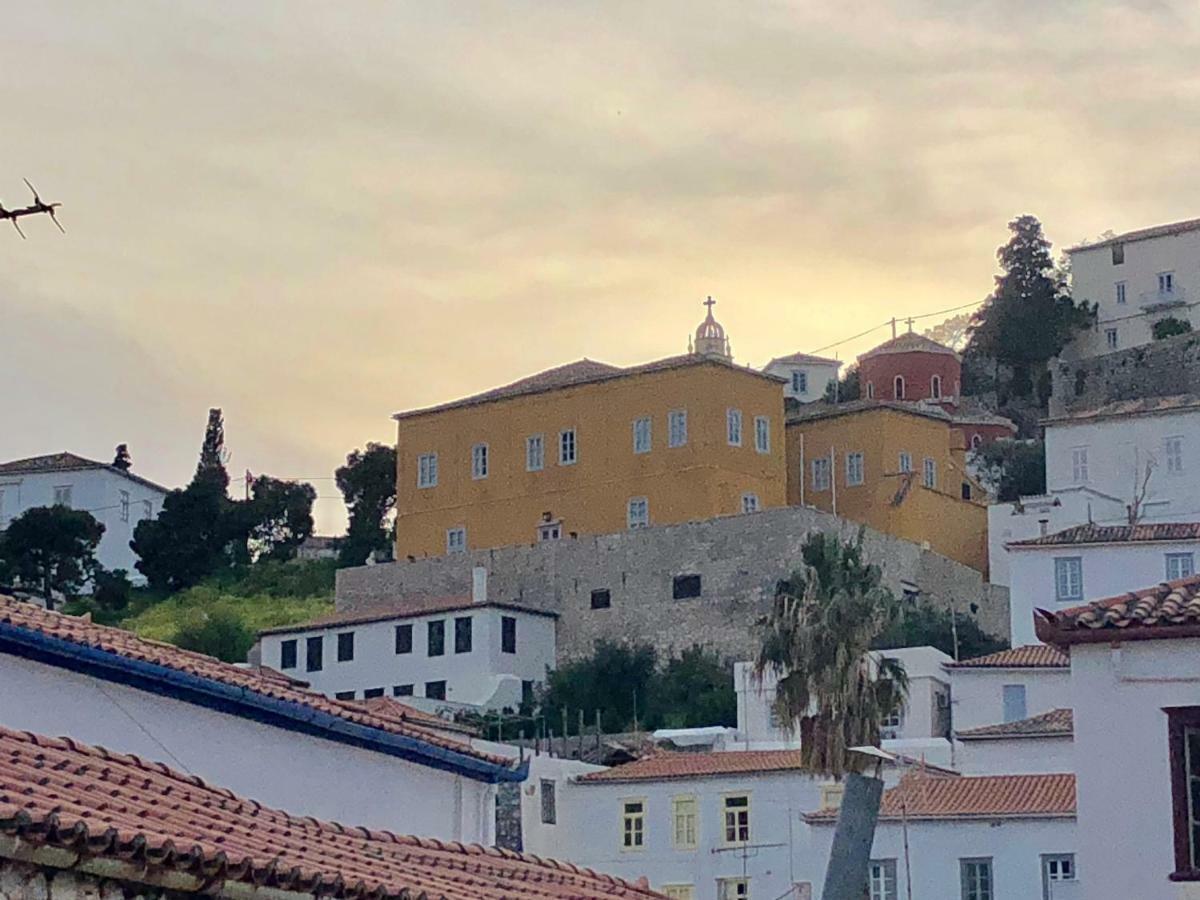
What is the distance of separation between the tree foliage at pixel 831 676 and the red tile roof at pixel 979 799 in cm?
268

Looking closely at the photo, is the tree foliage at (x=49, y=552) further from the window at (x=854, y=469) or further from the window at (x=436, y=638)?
the window at (x=854, y=469)

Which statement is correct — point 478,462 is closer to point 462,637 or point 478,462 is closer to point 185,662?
point 462,637

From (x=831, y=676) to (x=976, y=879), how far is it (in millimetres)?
5790

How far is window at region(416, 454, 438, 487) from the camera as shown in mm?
89000

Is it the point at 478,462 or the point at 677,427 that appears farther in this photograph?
the point at 478,462

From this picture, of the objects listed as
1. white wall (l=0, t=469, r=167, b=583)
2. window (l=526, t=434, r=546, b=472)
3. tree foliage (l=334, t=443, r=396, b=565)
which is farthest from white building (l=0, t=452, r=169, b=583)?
window (l=526, t=434, r=546, b=472)

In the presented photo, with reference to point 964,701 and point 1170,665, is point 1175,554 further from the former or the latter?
point 1170,665

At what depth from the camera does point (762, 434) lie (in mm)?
85375

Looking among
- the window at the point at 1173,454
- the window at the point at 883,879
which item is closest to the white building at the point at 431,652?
the window at the point at 1173,454

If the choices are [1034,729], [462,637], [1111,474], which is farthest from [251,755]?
[1111,474]

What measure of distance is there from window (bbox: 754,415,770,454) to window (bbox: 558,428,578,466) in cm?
611

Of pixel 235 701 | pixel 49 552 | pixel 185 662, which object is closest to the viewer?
pixel 235 701

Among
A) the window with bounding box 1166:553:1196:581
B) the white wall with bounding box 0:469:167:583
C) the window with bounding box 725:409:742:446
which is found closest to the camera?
the window with bounding box 1166:553:1196:581

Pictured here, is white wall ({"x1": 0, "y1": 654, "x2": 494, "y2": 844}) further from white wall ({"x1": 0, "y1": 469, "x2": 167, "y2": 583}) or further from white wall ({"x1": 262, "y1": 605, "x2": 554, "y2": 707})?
white wall ({"x1": 0, "y1": 469, "x2": 167, "y2": 583})
